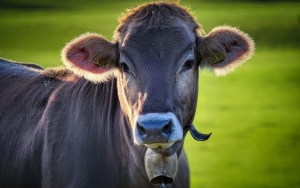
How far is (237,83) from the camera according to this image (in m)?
26.2

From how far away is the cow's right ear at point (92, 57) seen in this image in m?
6.16

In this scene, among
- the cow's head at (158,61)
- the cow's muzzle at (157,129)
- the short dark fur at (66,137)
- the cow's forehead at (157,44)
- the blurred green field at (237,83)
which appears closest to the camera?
the cow's muzzle at (157,129)

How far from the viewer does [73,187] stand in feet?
19.6

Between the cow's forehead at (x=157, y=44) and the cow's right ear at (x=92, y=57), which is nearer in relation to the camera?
the cow's forehead at (x=157, y=44)

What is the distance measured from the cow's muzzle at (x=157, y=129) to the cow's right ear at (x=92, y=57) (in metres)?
0.98

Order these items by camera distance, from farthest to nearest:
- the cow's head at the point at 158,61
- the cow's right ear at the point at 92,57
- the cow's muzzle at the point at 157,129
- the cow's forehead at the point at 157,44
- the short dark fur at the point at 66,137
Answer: the cow's right ear at the point at 92,57 < the short dark fur at the point at 66,137 < the cow's forehead at the point at 157,44 < the cow's head at the point at 158,61 < the cow's muzzle at the point at 157,129

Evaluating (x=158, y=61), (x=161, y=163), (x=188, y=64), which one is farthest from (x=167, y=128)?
(x=188, y=64)

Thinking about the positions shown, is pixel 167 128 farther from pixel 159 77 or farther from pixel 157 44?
pixel 157 44

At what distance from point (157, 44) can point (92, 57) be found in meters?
0.71

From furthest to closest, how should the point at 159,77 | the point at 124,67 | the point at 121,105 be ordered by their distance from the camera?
the point at 121,105 → the point at 124,67 → the point at 159,77

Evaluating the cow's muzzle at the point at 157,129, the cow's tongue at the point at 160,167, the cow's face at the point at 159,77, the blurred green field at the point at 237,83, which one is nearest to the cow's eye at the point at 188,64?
the cow's face at the point at 159,77

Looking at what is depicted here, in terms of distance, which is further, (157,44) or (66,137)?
(66,137)

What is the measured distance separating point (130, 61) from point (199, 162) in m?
9.55

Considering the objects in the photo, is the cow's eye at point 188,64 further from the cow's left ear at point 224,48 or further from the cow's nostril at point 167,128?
the cow's nostril at point 167,128
